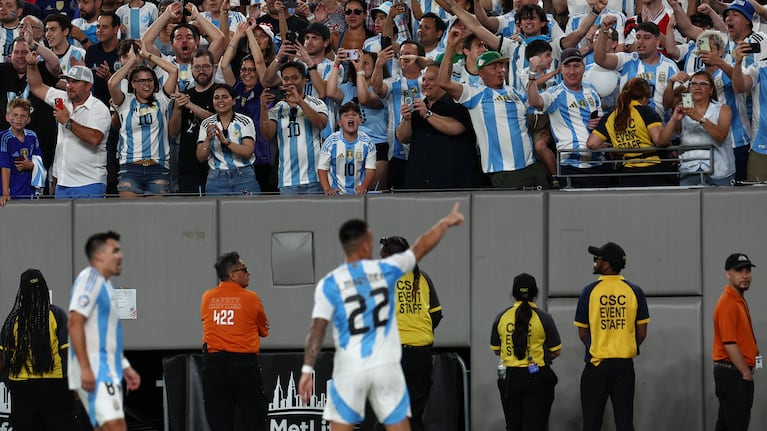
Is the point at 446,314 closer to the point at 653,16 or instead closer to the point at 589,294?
the point at 589,294

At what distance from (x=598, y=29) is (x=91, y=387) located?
7687 mm

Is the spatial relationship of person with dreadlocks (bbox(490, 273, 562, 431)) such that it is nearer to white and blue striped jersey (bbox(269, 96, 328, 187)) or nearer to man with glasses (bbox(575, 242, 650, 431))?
man with glasses (bbox(575, 242, 650, 431))

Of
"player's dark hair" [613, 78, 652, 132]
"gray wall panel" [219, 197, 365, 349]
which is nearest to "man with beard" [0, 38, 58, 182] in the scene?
"gray wall panel" [219, 197, 365, 349]

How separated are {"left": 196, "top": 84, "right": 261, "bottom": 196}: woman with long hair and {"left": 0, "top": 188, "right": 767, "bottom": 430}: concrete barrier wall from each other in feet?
0.80

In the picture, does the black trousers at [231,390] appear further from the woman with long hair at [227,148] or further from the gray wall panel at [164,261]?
the woman with long hair at [227,148]

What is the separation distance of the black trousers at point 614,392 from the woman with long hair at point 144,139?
5530 mm

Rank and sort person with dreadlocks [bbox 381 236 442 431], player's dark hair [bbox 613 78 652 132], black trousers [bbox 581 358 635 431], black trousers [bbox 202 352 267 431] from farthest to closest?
player's dark hair [bbox 613 78 652 132]
person with dreadlocks [bbox 381 236 442 431]
black trousers [bbox 202 352 267 431]
black trousers [bbox 581 358 635 431]

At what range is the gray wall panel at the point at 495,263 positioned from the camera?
45.3 feet

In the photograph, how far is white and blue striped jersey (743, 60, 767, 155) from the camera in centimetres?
1320

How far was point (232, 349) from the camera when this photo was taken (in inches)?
485

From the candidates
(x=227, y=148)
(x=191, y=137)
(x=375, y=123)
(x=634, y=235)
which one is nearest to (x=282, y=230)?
(x=227, y=148)

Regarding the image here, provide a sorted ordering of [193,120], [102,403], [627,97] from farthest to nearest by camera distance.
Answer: [193,120] < [627,97] < [102,403]

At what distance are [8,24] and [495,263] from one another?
741 centimetres

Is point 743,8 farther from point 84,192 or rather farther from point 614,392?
point 84,192
